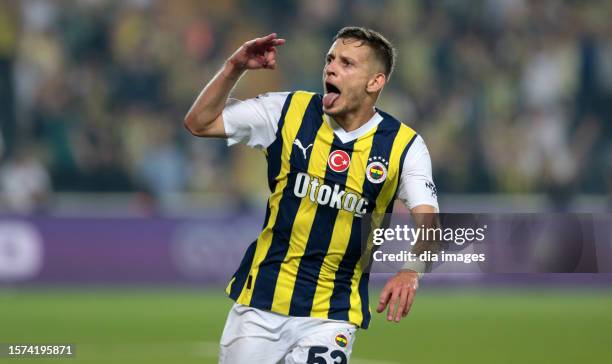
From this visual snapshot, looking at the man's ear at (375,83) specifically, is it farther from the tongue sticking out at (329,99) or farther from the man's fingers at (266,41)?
the man's fingers at (266,41)

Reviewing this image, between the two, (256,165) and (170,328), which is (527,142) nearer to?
(256,165)

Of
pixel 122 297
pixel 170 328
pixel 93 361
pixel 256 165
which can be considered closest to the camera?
pixel 93 361

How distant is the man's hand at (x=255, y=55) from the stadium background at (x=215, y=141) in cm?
735

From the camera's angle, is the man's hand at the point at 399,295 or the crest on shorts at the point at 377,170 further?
the crest on shorts at the point at 377,170

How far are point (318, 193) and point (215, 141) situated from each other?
10677 millimetres

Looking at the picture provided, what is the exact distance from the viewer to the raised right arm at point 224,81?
5.61 metres

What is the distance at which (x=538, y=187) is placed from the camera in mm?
16953

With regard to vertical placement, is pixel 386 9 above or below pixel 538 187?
above

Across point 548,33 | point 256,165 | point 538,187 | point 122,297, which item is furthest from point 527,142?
point 122,297

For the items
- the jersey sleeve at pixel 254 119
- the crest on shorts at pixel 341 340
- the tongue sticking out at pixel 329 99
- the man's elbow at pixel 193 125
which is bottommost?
the crest on shorts at pixel 341 340

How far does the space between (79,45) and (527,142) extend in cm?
676

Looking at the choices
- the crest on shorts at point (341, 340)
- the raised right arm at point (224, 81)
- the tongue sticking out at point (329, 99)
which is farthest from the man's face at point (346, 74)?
the crest on shorts at point (341, 340)

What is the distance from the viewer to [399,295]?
543cm

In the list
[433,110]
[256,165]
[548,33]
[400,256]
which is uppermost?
[548,33]
